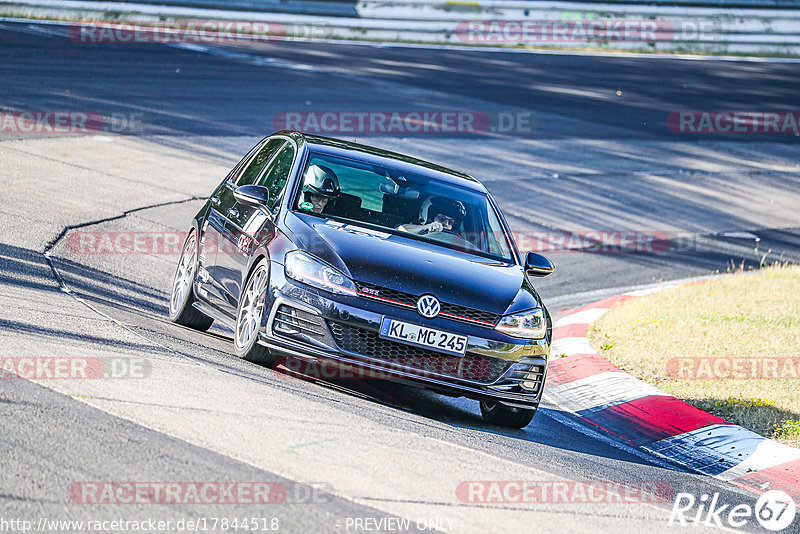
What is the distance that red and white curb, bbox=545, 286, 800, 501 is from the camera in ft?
23.1

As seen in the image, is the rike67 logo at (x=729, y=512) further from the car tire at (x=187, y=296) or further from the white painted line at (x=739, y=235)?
the white painted line at (x=739, y=235)

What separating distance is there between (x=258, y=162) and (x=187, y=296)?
1244 mm

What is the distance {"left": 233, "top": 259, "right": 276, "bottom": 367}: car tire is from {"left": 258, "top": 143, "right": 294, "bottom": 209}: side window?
711 millimetres

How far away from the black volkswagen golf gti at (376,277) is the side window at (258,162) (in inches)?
5.5

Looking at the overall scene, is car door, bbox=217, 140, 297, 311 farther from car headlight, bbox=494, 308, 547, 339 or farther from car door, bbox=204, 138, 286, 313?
car headlight, bbox=494, 308, 547, 339

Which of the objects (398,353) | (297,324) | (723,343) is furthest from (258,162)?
(723,343)

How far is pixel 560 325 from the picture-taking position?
10844mm

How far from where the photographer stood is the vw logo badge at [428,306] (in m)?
6.81

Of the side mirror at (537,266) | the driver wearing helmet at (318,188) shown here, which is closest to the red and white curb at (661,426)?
the side mirror at (537,266)

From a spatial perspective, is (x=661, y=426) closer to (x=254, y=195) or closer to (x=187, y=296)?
(x=254, y=195)

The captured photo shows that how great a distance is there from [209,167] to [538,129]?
7847mm

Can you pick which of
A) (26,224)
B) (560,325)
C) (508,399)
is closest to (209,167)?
(26,224)

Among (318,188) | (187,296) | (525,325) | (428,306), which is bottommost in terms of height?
(187,296)

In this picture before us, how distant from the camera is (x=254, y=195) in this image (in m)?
7.79
